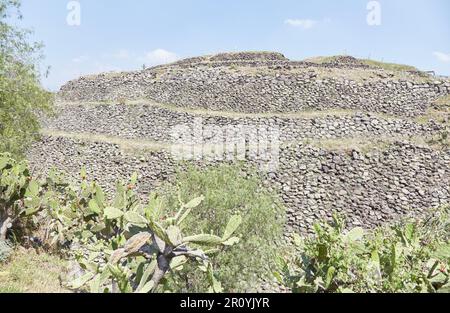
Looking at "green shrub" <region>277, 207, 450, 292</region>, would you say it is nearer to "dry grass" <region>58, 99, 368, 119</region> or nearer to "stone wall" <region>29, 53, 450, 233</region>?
"stone wall" <region>29, 53, 450, 233</region>

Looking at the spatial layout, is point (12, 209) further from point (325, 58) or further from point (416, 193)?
point (325, 58)

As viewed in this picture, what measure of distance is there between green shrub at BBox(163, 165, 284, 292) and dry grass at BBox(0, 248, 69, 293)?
4.11 m

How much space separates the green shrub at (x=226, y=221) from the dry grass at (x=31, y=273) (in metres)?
4.11

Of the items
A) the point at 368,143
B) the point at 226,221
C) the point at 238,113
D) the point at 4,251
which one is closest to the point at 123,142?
the point at 238,113

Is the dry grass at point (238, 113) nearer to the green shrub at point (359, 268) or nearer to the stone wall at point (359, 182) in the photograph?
the stone wall at point (359, 182)

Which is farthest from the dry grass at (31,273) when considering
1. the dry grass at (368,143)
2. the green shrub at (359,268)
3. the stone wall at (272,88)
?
the stone wall at (272,88)

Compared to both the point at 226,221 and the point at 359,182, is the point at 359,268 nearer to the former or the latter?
the point at 226,221

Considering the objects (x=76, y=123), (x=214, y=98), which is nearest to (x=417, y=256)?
(x=214, y=98)

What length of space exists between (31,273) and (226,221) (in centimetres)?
646

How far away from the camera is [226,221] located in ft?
38.9

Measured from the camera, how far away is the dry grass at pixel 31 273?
9.99m

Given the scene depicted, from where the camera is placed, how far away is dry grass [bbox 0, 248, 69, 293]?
999 centimetres
